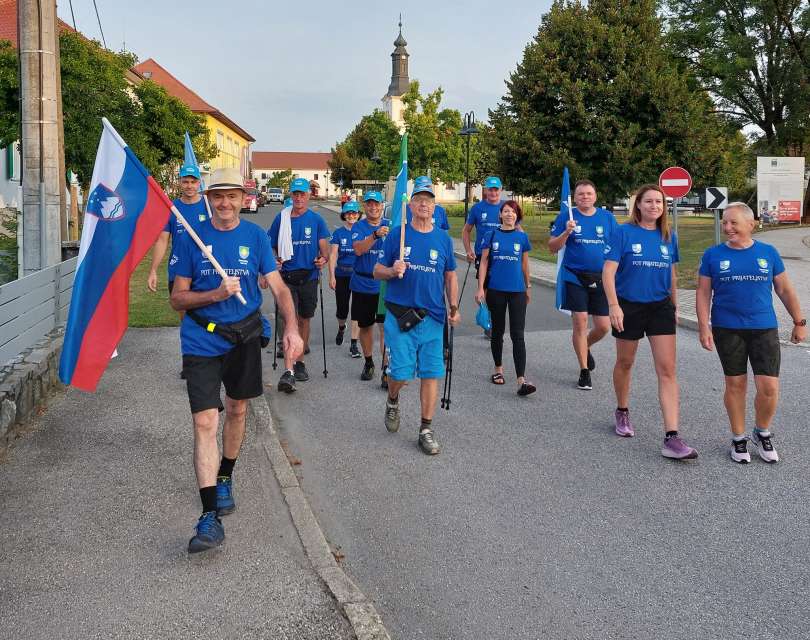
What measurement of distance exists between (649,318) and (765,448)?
3.94 ft

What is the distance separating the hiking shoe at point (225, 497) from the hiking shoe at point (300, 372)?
346 cm

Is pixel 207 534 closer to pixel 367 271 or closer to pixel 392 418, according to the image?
pixel 392 418

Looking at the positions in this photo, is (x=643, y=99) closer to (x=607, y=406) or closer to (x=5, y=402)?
(x=607, y=406)

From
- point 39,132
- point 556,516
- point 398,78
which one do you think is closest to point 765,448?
point 556,516

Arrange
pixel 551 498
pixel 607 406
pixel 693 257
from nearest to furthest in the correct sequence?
pixel 551 498 → pixel 607 406 → pixel 693 257

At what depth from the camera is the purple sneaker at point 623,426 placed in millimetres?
6184


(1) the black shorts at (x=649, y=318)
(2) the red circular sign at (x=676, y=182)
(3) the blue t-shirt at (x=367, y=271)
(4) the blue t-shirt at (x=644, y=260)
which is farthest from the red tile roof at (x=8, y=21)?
(1) the black shorts at (x=649, y=318)

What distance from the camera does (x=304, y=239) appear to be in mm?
8000

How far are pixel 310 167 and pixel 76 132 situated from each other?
→ 525 feet

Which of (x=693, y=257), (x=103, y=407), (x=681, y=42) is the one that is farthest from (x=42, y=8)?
(x=681, y=42)

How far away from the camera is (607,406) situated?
7.13 m

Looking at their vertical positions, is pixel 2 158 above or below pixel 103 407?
above

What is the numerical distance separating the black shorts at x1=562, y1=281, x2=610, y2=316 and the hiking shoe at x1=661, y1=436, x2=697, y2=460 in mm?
2251

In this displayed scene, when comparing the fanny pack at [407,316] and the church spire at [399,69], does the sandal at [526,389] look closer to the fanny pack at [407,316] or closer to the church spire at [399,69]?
the fanny pack at [407,316]
